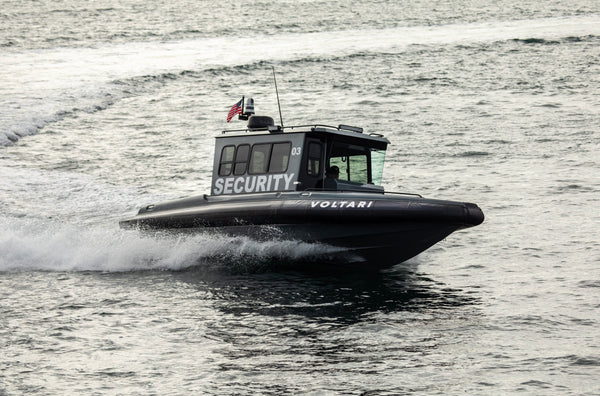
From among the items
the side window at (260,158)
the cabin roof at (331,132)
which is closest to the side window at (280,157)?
the side window at (260,158)

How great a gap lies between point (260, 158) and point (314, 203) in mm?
1848

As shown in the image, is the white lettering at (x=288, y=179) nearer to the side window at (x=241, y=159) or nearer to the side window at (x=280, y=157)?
the side window at (x=280, y=157)

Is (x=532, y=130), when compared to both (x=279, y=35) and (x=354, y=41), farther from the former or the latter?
(x=279, y=35)

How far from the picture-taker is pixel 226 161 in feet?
53.1

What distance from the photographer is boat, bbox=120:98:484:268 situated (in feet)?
46.1

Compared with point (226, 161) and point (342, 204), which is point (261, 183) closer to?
point (226, 161)

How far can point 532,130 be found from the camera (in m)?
29.5

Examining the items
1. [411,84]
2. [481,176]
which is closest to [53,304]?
[481,176]

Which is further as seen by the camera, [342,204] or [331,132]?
[331,132]

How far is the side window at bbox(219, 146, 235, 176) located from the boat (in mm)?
18

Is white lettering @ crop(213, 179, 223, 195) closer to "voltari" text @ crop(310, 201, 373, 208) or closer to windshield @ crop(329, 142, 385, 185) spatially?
windshield @ crop(329, 142, 385, 185)

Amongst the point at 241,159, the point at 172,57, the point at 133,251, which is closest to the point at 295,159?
the point at 241,159

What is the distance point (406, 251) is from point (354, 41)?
34713 millimetres

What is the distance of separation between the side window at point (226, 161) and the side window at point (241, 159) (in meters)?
0.11
